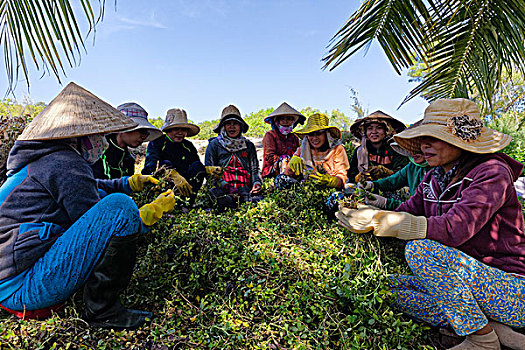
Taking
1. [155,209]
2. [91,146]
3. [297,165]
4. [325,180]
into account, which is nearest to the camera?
[91,146]

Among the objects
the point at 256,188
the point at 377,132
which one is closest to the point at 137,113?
the point at 256,188

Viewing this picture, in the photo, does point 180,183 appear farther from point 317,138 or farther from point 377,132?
point 377,132

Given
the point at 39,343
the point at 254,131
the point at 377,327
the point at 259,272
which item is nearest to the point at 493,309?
the point at 377,327

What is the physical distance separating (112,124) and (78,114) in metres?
0.20

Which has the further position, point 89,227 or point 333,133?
point 333,133

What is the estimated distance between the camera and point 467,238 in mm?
1822

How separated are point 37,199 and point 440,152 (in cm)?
256

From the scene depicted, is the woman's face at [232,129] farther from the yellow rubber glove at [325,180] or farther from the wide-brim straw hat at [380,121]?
the wide-brim straw hat at [380,121]

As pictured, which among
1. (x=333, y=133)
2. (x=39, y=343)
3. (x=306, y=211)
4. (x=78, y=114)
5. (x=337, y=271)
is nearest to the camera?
(x=39, y=343)

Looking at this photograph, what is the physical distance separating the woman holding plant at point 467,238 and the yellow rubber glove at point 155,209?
151cm

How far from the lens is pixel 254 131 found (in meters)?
11.2

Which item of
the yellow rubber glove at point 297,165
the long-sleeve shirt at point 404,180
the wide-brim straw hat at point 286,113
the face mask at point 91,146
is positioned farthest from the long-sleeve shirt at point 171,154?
the long-sleeve shirt at point 404,180

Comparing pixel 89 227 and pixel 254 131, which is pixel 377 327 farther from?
pixel 254 131

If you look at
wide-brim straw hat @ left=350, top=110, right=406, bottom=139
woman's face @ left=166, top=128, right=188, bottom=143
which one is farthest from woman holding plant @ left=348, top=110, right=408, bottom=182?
woman's face @ left=166, top=128, right=188, bottom=143
